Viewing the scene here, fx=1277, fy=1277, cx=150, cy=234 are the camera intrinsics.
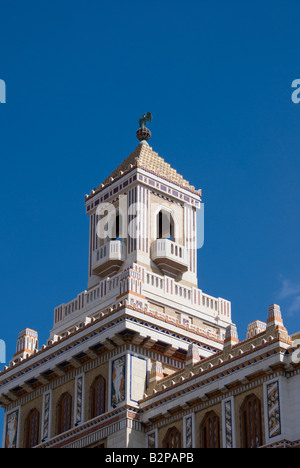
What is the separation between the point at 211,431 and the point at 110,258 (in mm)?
13980

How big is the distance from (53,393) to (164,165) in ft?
46.6

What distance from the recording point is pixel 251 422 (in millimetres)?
51188

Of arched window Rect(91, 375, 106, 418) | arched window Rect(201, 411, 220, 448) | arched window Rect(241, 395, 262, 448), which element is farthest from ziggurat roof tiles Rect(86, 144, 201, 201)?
arched window Rect(241, 395, 262, 448)

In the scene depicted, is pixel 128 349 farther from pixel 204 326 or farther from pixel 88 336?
pixel 204 326

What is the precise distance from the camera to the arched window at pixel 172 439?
54.8 metres

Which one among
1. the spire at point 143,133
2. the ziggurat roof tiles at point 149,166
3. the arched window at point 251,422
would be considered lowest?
the arched window at point 251,422

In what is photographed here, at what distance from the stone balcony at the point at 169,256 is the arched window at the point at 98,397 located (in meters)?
7.85

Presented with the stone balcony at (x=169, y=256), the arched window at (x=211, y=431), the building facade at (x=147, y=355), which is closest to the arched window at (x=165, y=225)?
the building facade at (x=147, y=355)

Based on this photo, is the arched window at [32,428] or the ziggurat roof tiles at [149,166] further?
the ziggurat roof tiles at [149,166]

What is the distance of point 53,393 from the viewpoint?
201 feet

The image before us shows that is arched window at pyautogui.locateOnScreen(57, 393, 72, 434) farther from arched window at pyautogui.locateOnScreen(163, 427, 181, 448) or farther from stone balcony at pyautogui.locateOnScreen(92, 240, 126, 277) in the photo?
stone balcony at pyautogui.locateOnScreen(92, 240, 126, 277)

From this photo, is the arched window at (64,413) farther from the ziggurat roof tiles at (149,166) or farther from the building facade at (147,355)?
the ziggurat roof tiles at (149,166)
